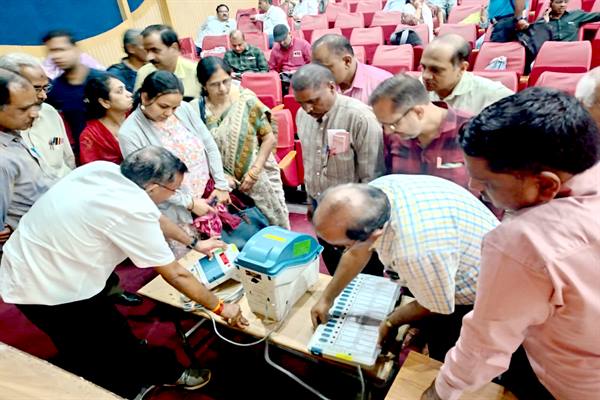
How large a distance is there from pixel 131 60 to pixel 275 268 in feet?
7.45

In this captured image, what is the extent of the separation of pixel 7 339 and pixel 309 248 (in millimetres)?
2083

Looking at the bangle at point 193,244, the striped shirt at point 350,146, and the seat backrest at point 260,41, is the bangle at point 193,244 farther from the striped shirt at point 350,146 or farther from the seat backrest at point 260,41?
the seat backrest at point 260,41

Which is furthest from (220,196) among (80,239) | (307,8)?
(307,8)

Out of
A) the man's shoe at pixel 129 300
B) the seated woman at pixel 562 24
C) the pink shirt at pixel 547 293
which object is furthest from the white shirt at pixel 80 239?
the seated woman at pixel 562 24

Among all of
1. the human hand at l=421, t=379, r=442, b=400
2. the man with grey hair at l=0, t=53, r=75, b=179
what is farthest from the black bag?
the human hand at l=421, t=379, r=442, b=400

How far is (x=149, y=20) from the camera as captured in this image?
7504mm

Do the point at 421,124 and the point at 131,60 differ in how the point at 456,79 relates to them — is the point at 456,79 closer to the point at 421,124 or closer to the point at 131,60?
the point at 421,124

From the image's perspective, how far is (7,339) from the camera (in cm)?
235

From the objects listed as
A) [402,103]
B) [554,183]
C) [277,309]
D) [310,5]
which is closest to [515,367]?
[554,183]

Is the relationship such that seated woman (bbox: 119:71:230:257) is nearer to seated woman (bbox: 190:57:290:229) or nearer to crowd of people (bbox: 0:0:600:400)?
crowd of people (bbox: 0:0:600:400)

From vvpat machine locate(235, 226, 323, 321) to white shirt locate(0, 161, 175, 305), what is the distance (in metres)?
0.30

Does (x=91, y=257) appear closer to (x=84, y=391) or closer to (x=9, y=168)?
(x=9, y=168)

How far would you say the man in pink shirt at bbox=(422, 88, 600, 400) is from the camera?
66cm

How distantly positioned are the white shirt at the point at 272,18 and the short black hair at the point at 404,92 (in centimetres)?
581
